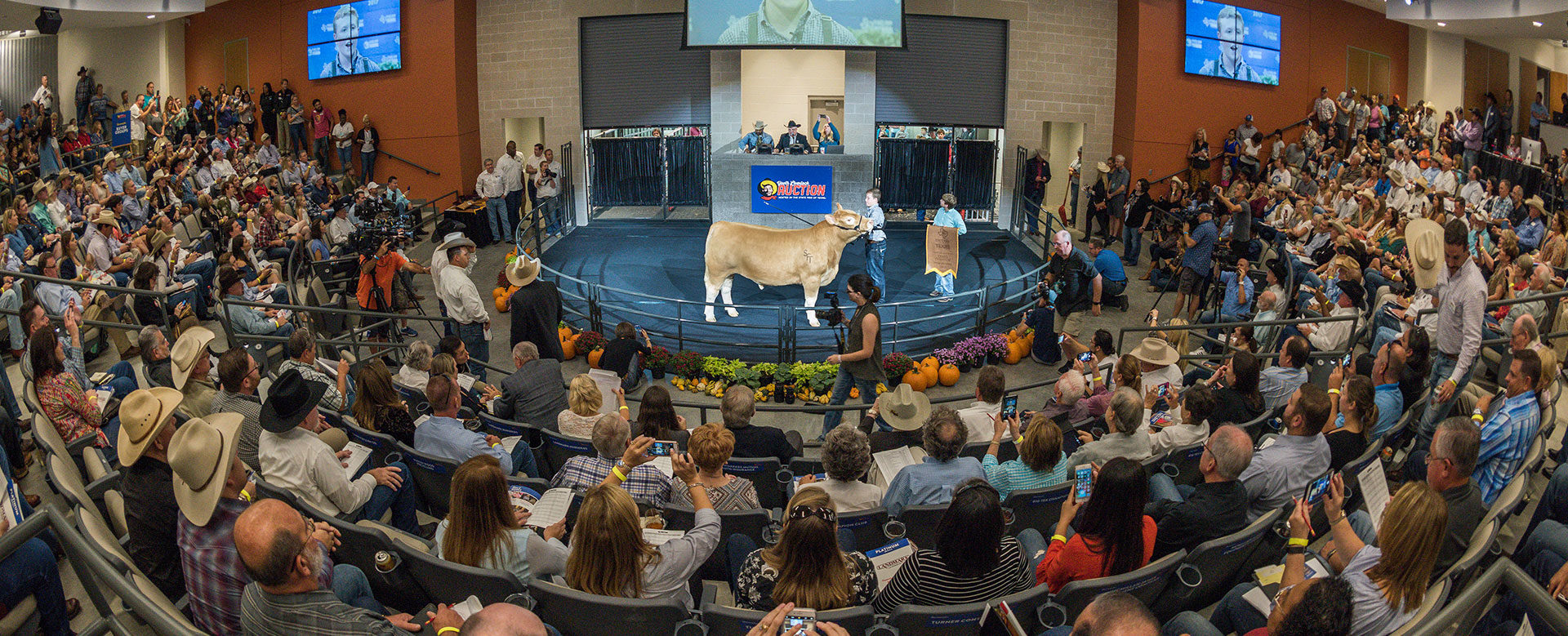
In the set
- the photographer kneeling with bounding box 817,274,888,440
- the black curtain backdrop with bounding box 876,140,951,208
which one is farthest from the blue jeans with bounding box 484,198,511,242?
the photographer kneeling with bounding box 817,274,888,440

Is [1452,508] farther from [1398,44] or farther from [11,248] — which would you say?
[1398,44]

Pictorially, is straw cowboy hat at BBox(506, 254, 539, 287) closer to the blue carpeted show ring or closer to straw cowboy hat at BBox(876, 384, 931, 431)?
the blue carpeted show ring

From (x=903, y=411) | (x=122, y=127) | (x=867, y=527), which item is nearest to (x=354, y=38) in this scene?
(x=122, y=127)

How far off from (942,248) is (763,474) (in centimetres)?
848

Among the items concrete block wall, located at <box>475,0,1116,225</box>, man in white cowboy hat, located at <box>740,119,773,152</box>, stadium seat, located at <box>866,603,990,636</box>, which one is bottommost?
stadium seat, located at <box>866,603,990,636</box>

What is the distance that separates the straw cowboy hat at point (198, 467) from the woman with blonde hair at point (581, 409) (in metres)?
2.69

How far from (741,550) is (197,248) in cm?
1157

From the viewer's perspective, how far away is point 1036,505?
5.52m

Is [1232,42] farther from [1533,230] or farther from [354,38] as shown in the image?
[354,38]

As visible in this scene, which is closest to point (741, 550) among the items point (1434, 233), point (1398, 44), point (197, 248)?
point (1434, 233)

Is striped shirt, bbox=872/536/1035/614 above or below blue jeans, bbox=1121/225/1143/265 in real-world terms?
below

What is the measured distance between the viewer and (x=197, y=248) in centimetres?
1334

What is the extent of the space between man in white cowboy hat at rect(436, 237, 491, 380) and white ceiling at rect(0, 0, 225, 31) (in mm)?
12520

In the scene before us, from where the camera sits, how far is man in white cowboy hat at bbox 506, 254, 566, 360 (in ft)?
33.2
